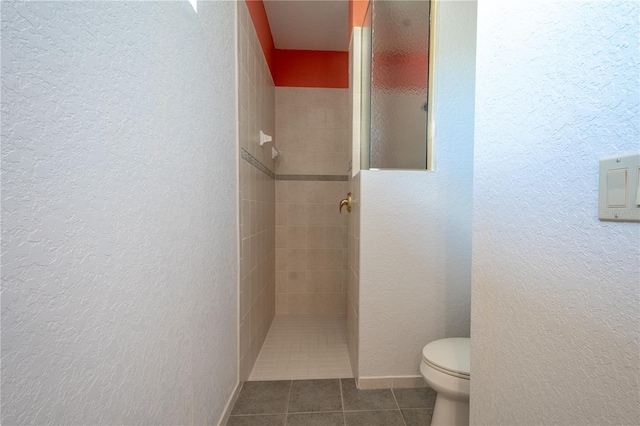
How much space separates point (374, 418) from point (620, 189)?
1441mm

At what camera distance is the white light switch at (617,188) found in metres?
0.45

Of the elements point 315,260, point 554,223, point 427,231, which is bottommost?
point 315,260

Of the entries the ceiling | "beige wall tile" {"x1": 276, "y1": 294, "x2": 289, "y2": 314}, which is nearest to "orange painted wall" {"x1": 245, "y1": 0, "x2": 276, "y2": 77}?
the ceiling

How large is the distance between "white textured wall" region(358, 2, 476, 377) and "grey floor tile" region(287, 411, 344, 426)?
0.35 m

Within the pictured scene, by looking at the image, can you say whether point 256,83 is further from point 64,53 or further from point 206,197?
point 64,53

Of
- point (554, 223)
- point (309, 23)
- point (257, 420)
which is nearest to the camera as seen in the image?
point (554, 223)

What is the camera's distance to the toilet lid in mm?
1187

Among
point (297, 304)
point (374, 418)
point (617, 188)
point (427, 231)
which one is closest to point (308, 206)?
point (297, 304)

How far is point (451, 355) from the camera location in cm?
126

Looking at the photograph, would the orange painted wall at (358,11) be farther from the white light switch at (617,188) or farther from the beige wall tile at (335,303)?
the beige wall tile at (335,303)

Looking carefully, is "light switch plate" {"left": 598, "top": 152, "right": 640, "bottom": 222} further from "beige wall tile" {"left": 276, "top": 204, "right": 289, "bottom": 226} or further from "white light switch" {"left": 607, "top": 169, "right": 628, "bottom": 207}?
"beige wall tile" {"left": 276, "top": 204, "right": 289, "bottom": 226}

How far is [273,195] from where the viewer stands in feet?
9.16

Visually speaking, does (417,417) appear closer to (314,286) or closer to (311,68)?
(314,286)

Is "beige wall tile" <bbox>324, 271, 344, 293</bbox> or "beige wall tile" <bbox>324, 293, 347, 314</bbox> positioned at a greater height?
"beige wall tile" <bbox>324, 271, 344, 293</bbox>
